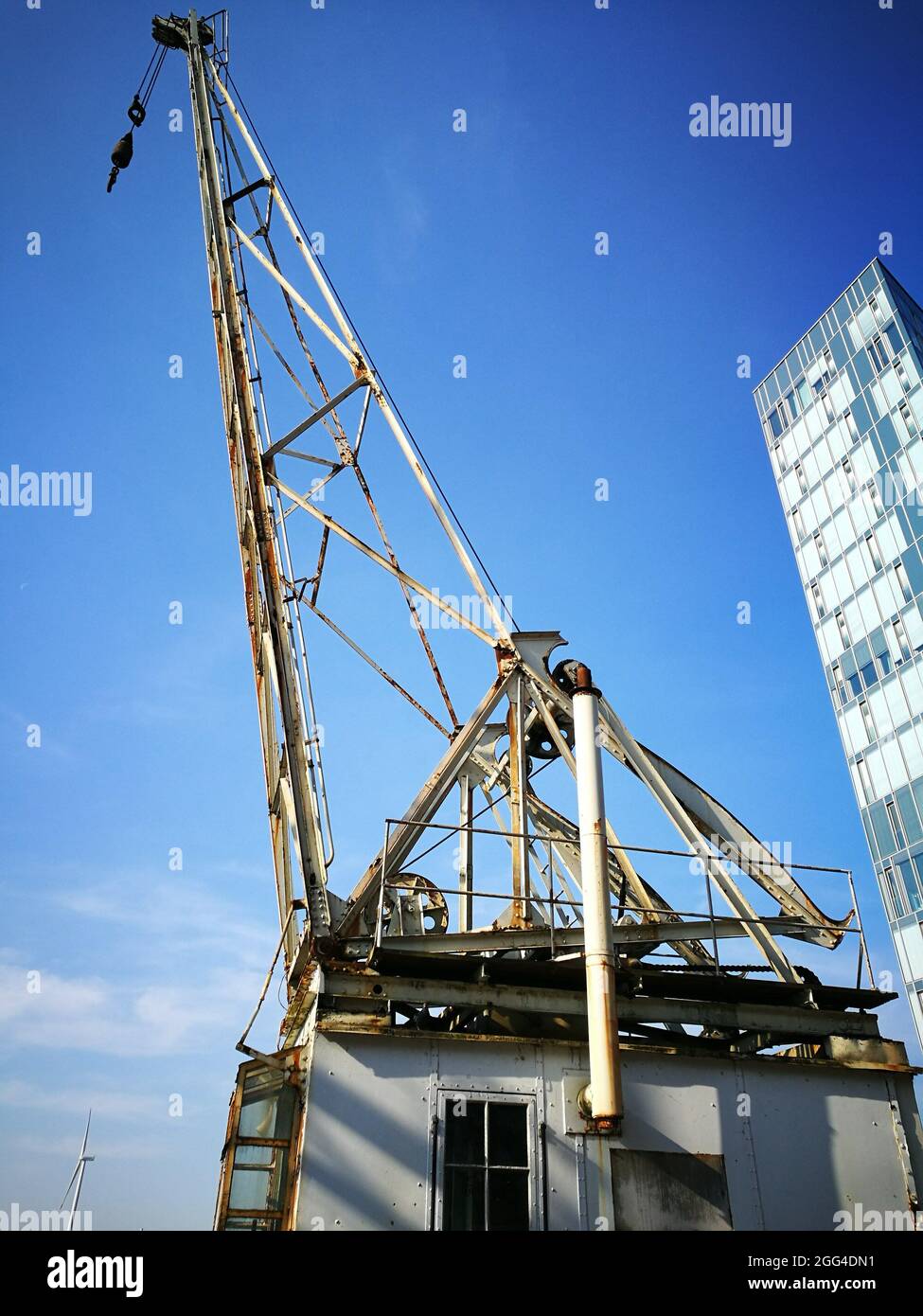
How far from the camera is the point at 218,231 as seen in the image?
2012 cm

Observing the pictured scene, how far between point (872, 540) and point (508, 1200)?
175ft

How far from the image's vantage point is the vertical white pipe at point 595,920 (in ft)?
34.4

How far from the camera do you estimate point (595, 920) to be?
11180 mm

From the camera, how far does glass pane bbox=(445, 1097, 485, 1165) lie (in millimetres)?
10602

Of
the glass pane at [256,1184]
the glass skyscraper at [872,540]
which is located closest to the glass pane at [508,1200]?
the glass pane at [256,1184]

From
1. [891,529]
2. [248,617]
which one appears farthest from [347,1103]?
[891,529]

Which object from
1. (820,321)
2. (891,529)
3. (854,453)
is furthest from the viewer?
(820,321)

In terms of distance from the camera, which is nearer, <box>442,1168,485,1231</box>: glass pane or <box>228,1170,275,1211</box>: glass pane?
<box>442,1168,485,1231</box>: glass pane

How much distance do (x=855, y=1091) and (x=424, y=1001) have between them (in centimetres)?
591

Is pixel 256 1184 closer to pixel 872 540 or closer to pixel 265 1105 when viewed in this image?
pixel 265 1105

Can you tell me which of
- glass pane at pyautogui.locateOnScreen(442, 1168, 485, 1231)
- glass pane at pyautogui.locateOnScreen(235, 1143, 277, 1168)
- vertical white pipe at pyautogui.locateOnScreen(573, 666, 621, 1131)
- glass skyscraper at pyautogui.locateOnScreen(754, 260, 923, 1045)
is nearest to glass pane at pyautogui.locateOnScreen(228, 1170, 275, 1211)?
glass pane at pyautogui.locateOnScreen(235, 1143, 277, 1168)

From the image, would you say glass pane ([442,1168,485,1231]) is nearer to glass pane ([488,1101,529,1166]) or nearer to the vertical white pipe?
glass pane ([488,1101,529,1166])

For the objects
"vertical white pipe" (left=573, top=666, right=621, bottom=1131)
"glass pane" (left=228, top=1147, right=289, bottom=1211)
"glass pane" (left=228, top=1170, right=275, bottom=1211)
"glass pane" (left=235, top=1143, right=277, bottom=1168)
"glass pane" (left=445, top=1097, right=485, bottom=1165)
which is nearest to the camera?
"vertical white pipe" (left=573, top=666, right=621, bottom=1131)
